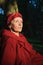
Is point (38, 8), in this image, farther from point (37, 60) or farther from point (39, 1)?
point (37, 60)

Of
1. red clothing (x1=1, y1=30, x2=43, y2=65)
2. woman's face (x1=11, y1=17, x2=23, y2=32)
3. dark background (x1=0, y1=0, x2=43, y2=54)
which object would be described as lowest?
dark background (x1=0, y1=0, x2=43, y2=54)

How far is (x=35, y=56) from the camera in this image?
5.96m

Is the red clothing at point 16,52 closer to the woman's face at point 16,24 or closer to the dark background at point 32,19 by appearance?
the woman's face at point 16,24

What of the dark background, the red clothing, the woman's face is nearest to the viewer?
the red clothing

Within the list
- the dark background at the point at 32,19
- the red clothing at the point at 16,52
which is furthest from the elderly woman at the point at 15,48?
the dark background at the point at 32,19

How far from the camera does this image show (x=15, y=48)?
217 inches

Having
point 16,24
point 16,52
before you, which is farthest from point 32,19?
point 16,52

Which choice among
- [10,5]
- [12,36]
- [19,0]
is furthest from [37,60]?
[19,0]

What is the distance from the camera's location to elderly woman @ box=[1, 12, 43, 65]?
5.40 m

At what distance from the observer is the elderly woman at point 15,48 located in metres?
5.40

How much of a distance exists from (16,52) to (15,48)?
2.5 inches

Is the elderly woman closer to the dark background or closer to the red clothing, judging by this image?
the red clothing

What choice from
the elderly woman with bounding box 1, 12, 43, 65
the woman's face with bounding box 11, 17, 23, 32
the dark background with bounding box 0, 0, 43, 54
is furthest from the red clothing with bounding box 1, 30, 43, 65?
the dark background with bounding box 0, 0, 43, 54

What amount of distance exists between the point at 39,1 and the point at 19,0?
0.94 meters
